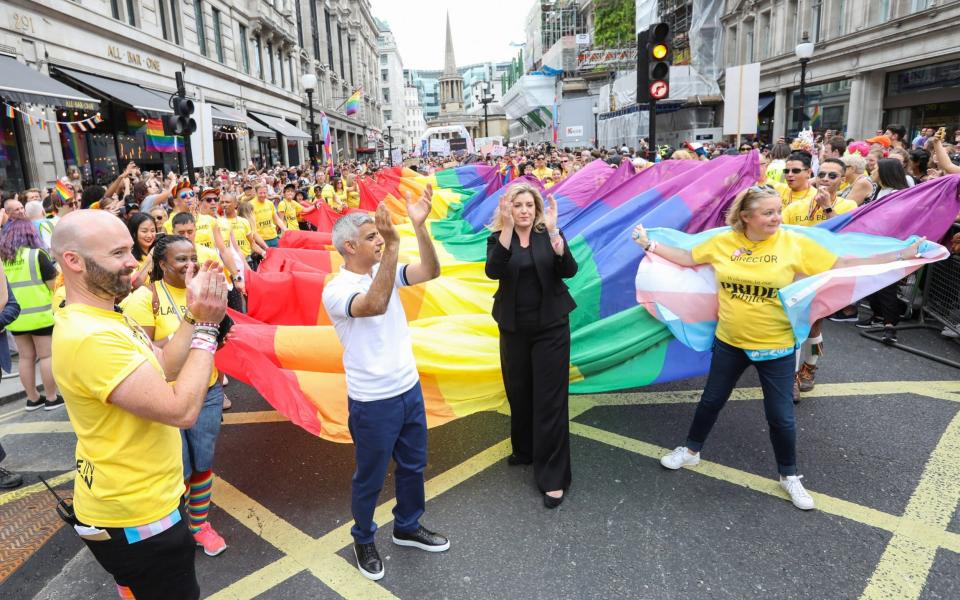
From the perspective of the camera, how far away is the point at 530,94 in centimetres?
5503

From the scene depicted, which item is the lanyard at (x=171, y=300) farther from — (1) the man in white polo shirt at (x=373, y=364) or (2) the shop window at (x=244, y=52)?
(2) the shop window at (x=244, y=52)

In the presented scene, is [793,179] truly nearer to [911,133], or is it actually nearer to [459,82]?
[911,133]

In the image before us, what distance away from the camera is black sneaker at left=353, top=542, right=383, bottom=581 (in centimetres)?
322

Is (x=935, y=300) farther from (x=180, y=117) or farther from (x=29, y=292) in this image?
(x=180, y=117)

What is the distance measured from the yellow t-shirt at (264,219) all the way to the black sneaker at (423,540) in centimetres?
867

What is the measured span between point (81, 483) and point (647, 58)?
27.8ft

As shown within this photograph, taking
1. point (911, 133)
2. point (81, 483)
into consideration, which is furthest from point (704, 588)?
point (911, 133)

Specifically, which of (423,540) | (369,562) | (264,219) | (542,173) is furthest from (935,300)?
(264,219)

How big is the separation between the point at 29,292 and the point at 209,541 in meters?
3.64

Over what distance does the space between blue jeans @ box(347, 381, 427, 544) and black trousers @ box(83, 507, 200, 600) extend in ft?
3.07

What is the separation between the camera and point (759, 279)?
144 inches

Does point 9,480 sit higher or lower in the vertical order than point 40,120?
lower

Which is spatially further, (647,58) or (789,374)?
(647,58)

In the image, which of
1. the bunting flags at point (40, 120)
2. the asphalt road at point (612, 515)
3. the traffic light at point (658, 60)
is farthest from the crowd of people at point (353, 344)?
the bunting flags at point (40, 120)
